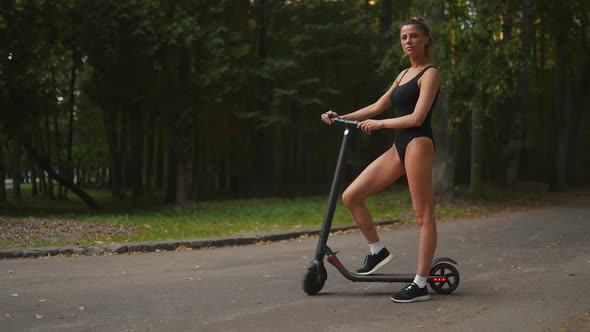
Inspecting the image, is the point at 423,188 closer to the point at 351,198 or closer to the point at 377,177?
the point at 377,177

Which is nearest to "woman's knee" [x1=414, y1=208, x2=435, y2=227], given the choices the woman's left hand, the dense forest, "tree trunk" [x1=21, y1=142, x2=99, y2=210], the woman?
the woman

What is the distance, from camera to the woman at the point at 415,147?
6.21m

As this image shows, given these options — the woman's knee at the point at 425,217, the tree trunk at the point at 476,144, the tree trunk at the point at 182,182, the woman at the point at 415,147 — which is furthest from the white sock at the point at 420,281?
the tree trunk at the point at 182,182

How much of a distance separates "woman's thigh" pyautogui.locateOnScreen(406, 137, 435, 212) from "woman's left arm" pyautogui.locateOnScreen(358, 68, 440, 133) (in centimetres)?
19

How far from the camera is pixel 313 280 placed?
257 inches

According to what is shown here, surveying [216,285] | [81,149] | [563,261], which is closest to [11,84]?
[216,285]

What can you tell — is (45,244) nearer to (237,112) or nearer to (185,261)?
(185,261)

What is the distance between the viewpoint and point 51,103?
1975 centimetres

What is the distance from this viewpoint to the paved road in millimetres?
5527

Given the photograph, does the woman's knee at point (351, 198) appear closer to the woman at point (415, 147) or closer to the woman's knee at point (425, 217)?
the woman at point (415, 147)

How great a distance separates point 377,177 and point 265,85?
2084 cm

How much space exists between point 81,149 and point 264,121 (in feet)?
43.2

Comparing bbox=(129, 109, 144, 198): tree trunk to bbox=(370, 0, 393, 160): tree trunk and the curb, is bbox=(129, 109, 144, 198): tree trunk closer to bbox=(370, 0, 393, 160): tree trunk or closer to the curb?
bbox=(370, 0, 393, 160): tree trunk

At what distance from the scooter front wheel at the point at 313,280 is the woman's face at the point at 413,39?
1988 mm
